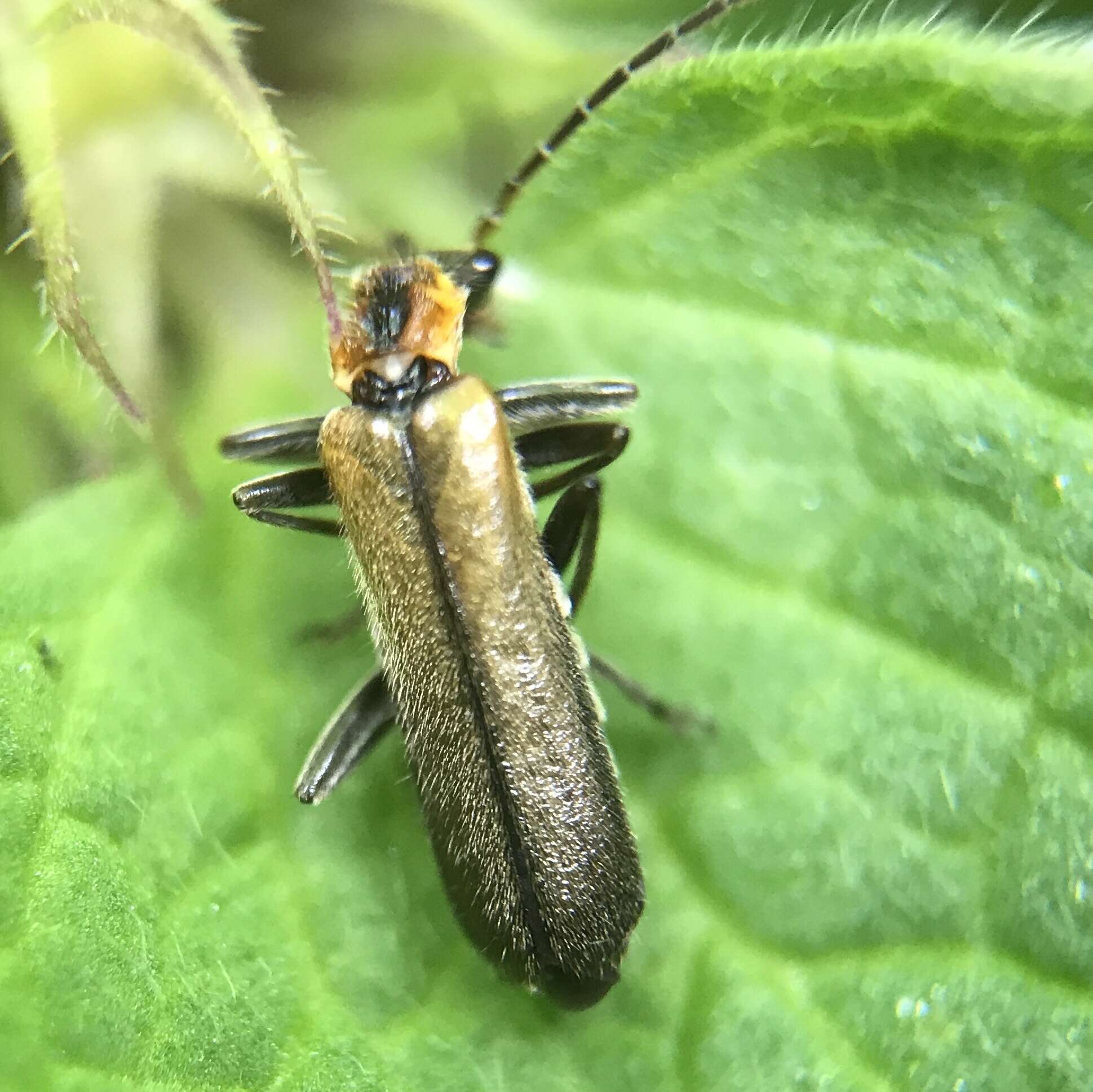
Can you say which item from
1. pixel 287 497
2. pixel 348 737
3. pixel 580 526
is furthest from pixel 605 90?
pixel 348 737

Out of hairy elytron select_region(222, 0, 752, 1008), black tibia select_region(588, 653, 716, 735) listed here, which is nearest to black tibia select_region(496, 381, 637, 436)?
hairy elytron select_region(222, 0, 752, 1008)

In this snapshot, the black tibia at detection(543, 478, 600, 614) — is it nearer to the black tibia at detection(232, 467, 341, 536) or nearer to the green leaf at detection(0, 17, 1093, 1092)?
the green leaf at detection(0, 17, 1093, 1092)

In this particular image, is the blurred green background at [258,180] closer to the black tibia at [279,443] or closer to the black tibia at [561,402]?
the black tibia at [279,443]

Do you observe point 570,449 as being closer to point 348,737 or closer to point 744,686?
point 744,686

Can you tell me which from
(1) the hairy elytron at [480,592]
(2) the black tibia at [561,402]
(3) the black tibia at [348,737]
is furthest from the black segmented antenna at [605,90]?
(3) the black tibia at [348,737]

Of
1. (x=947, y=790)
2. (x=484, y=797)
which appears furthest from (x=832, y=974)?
(x=484, y=797)

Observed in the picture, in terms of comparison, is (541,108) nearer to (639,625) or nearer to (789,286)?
(789,286)
